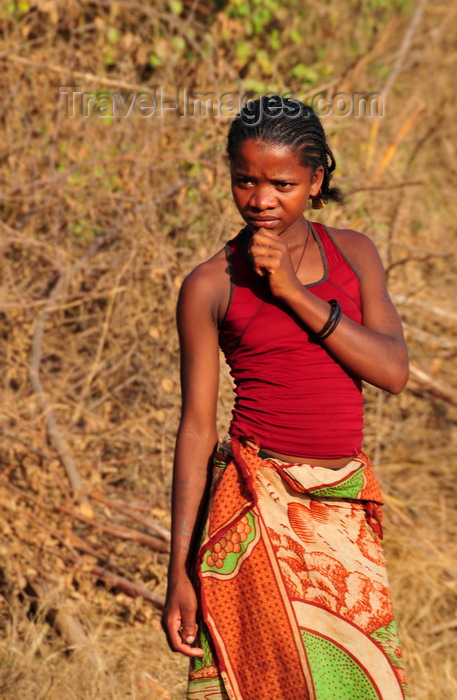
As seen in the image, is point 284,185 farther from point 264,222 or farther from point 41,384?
point 41,384

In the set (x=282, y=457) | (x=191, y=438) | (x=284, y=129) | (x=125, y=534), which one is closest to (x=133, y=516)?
(x=125, y=534)

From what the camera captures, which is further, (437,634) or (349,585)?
(437,634)

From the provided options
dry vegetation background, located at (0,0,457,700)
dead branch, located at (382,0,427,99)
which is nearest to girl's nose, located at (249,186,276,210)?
dry vegetation background, located at (0,0,457,700)

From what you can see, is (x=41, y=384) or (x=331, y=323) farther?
(x=41, y=384)

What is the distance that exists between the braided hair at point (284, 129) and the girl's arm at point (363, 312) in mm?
206

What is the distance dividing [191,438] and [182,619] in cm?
39

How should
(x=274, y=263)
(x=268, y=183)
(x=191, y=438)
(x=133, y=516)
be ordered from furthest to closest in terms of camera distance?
(x=133, y=516) → (x=191, y=438) → (x=268, y=183) → (x=274, y=263)

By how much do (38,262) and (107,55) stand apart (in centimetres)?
166

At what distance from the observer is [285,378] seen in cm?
190

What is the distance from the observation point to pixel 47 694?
2.95m

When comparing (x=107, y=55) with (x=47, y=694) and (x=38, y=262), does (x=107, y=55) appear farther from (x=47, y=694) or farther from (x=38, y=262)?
(x=47, y=694)

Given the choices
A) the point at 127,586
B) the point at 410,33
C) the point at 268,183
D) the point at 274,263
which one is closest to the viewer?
the point at 274,263

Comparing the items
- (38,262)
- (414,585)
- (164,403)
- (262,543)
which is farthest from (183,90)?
(262,543)

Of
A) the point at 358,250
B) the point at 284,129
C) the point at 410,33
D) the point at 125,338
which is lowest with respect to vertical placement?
the point at 125,338
